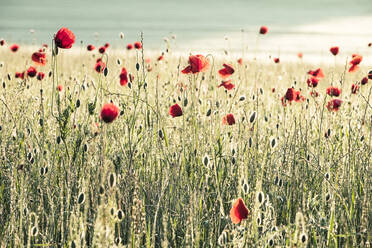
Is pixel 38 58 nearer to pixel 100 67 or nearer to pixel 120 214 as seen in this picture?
pixel 100 67

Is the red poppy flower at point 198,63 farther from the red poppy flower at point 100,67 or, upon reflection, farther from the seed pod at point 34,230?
the seed pod at point 34,230

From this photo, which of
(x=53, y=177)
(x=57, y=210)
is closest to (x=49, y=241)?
(x=57, y=210)

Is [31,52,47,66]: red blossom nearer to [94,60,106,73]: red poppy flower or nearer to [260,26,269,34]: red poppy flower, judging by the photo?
[94,60,106,73]: red poppy flower

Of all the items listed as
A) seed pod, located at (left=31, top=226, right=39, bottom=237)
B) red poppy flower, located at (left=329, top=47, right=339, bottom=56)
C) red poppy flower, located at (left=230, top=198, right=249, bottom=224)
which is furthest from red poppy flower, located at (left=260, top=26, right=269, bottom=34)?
seed pod, located at (left=31, top=226, right=39, bottom=237)

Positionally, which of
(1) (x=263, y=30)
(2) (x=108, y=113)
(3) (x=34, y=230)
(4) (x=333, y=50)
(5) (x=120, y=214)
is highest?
(1) (x=263, y=30)

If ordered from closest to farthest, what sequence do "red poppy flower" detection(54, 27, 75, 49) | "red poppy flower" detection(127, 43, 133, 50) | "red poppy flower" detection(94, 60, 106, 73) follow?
"red poppy flower" detection(54, 27, 75, 49) < "red poppy flower" detection(94, 60, 106, 73) < "red poppy flower" detection(127, 43, 133, 50)

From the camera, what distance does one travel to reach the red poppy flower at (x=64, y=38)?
1980mm

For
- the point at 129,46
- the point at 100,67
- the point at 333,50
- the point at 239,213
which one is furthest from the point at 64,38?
the point at 129,46

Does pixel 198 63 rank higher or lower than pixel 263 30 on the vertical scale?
lower

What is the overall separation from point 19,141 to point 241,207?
1.39 meters

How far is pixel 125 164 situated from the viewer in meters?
2.03

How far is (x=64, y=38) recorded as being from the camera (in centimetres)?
199

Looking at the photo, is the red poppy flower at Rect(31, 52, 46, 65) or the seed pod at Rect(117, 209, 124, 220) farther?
the red poppy flower at Rect(31, 52, 46, 65)

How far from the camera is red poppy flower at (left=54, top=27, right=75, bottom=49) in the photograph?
1.98 meters
